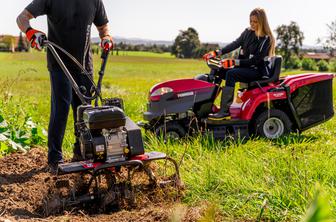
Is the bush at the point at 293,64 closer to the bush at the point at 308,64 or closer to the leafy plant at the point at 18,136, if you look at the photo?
the bush at the point at 308,64

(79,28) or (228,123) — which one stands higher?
(79,28)

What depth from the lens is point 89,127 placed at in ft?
9.70

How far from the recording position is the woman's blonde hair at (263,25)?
544 cm

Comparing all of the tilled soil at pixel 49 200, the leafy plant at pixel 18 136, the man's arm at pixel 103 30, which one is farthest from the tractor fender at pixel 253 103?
the tilled soil at pixel 49 200

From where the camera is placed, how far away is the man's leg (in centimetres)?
397

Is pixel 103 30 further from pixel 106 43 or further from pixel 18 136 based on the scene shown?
pixel 18 136

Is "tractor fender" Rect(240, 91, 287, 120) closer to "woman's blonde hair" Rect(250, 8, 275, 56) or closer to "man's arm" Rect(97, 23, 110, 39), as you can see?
"woman's blonde hair" Rect(250, 8, 275, 56)

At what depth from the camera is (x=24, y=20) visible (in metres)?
3.78

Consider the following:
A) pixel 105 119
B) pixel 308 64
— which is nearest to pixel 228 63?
pixel 105 119

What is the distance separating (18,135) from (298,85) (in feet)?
10.4

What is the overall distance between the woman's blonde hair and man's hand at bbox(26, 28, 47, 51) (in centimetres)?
272

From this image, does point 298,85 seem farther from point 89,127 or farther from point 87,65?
point 89,127

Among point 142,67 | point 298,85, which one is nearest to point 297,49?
point 142,67

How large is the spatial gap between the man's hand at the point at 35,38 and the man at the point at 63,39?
0.57 ft
